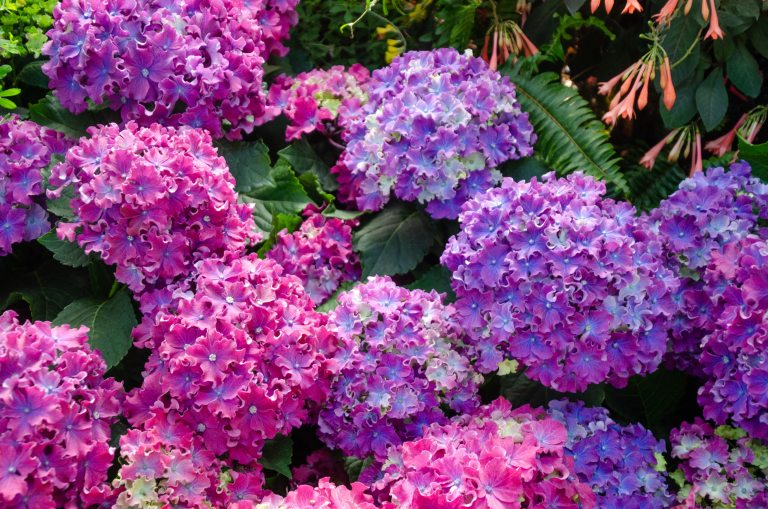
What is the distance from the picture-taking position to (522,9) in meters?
2.79

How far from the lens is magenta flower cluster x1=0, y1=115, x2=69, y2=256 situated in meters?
2.11

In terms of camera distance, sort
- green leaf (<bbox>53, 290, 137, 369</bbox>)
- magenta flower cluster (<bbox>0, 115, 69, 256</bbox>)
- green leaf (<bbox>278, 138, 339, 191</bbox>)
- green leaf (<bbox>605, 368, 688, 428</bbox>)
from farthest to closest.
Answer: green leaf (<bbox>278, 138, 339, 191</bbox>), green leaf (<bbox>605, 368, 688, 428</bbox>), magenta flower cluster (<bbox>0, 115, 69, 256</bbox>), green leaf (<bbox>53, 290, 137, 369</bbox>)

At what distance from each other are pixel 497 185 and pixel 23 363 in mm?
1416

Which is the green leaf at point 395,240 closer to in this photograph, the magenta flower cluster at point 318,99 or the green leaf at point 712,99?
the magenta flower cluster at point 318,99

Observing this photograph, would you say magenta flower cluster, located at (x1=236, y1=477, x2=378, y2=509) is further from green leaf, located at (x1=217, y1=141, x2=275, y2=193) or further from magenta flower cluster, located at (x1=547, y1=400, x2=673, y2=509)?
green leaf, located at (x1=217, y1=141, x2=275, y2=193)

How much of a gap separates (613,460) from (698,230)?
665 mm

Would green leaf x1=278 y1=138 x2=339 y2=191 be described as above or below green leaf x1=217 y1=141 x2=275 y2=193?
below

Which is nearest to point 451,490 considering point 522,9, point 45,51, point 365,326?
point 365,326

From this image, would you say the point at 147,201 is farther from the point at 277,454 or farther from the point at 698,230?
the point at 698,230

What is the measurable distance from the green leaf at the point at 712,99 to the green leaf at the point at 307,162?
46.1 inches

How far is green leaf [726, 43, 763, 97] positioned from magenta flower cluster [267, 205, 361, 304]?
1275 millimetres

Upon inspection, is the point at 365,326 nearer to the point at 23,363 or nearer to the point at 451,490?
the point at 451,490

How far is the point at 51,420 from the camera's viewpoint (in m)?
1.60

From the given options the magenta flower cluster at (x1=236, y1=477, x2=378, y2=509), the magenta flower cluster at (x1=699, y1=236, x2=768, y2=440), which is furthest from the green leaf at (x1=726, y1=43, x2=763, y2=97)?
the magenta flower cluster at (x1=236, y1=477, x2=378, y2=509)
